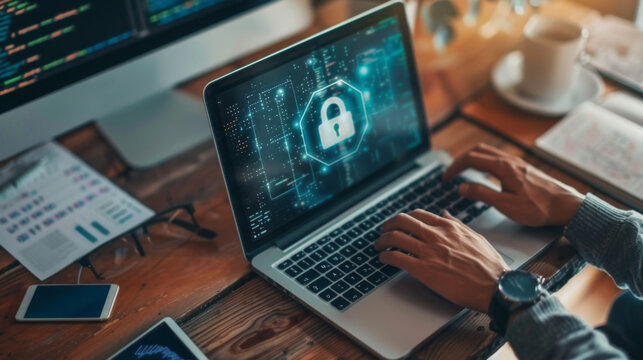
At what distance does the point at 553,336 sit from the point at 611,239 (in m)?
0.22

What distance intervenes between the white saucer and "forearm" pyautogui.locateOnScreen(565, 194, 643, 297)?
341 millimetres

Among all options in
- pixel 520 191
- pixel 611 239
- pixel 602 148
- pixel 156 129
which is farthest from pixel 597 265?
pixel 156 129

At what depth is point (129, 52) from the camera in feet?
3.54

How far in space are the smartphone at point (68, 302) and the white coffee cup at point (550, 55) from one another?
0.90 meters

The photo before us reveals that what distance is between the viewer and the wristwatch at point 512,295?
837 mm

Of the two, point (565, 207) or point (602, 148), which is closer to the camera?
point (565, 207)

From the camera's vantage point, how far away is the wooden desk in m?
0.86

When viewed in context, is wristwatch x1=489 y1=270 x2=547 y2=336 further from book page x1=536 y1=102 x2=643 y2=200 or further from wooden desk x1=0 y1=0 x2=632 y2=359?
book page x1=536 y1=102 x2=643 y2=200

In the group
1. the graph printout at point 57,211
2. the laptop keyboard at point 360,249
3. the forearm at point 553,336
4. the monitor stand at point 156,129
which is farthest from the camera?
the monitor stand at point 156,129

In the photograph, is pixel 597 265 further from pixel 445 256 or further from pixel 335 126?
pixel 335 126

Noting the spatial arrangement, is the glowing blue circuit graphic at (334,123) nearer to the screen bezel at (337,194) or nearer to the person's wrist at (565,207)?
the screen bezel at (337,194)

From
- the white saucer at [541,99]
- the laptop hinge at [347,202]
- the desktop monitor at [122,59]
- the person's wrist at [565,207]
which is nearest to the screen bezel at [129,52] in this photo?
the desktop monitor at [122,59]

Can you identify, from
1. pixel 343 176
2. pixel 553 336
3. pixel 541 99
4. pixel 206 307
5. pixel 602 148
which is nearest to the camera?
pixel 553 336

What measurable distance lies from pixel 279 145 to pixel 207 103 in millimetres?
137
